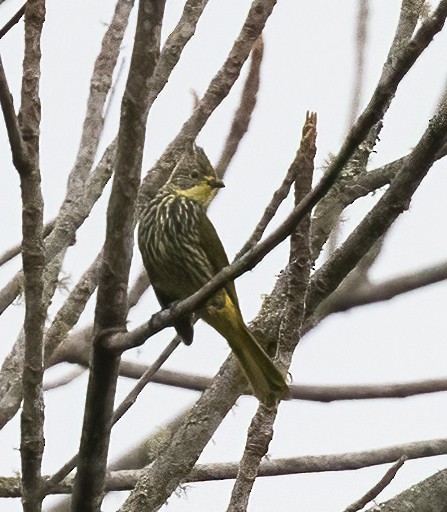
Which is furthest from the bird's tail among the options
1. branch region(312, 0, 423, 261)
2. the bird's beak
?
the bird's beak

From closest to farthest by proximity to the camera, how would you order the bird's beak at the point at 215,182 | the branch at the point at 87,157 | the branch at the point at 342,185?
the branch at the point at 342,185, the branch at the point at 87,157, the bird's beak at the point at 215,182

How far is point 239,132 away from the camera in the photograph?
4680mm

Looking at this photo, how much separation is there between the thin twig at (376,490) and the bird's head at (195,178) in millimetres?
1723

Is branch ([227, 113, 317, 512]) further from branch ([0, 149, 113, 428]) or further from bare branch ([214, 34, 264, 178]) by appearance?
bare branch ([214, 34, 264, 178])

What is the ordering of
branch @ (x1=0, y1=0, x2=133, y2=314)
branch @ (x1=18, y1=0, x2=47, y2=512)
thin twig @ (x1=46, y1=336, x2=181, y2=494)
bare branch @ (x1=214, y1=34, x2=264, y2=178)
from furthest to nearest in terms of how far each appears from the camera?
bare branch @ (x1=214, y1=34, x2=264, y2=178)
branch @ (x1=0, y1=0, x2=133, y2=314)
thin twig @ (x1=46, y1=336, x2=181, y2=494)
branch @ (x1=18, y1=0, x2=47, y2=512)

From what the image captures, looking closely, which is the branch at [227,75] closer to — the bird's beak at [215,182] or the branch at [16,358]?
the bird's beak at [215,182]

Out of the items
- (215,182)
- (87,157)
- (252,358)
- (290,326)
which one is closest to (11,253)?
(87,157)

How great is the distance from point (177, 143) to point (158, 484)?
1.59 m

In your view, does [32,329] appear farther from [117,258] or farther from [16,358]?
[16,358]

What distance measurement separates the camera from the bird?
4082mm

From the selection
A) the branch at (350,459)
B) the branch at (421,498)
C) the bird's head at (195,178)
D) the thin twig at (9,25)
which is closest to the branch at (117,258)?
the thin twig at (9,25)

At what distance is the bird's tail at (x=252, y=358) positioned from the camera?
135 inches

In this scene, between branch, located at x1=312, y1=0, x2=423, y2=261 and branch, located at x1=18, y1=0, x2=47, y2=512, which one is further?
branch, located at x1=312, y1=0, x2=423, y2=261

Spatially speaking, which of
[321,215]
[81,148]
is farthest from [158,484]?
[81,148]
